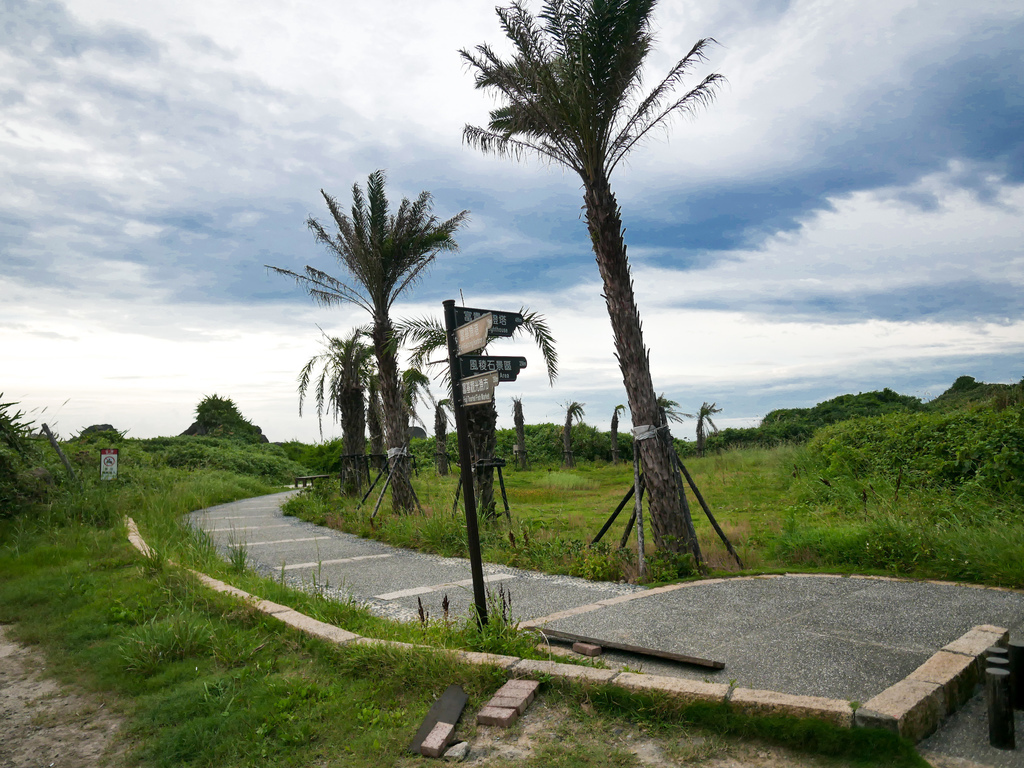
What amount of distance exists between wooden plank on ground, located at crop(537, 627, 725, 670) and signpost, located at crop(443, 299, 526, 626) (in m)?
0.57

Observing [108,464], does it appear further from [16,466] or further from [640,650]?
[640,650]

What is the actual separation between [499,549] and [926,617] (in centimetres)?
519

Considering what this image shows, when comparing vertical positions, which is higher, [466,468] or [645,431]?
[645,431]

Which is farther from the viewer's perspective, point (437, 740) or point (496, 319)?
point (496, 319)

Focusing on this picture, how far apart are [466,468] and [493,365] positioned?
0.83 meters

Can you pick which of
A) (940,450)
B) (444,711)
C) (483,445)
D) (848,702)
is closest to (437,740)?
(444,711)

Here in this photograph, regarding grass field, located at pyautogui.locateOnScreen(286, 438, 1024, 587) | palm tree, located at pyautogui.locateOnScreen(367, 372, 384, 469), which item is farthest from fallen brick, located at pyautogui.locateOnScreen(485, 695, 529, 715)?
palm tree, located at pyautogui.locateOnScreen(367, 372, 384, 469)

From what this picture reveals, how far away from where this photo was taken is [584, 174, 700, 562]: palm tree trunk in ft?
24.7

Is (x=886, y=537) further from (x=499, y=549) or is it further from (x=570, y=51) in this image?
(x=570, y=51)

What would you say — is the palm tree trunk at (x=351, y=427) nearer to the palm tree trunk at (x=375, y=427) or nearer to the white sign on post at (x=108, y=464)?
the palm tree trunk at (x=375, y=427)

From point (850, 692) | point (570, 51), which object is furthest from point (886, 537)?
point (570, 51)

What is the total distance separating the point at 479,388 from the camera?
193 inches

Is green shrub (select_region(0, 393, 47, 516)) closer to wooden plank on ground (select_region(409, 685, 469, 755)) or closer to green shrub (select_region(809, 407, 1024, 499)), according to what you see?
wooden plank on ground (select_region(409, 685, 469, 755))

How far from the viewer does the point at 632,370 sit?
790 centimetres
